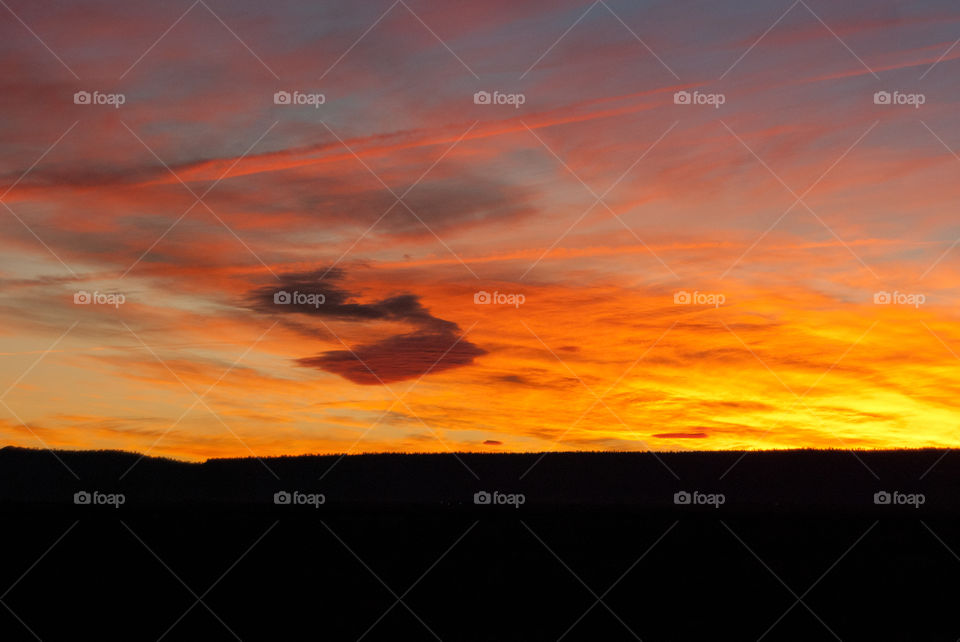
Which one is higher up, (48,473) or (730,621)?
(48,473)

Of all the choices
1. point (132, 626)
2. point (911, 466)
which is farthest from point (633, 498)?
point (132, 626)

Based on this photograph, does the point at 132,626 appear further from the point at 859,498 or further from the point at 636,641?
the point at 859,498

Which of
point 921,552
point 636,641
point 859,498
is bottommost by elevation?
point 636,641

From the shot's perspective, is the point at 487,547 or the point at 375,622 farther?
the point at 487,547

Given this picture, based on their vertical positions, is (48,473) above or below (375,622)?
above

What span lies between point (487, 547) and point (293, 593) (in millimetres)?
8848

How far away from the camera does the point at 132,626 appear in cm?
2327

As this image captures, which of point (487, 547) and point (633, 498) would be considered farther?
point (633, 498)

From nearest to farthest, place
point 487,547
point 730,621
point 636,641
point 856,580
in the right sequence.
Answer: point 636,641
point 730,621
point 856,580
point 487,547

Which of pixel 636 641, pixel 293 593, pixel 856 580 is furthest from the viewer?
pixel 856 580

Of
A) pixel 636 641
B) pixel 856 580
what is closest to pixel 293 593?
pixel 636 641

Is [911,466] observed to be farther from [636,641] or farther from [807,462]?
[636,641]

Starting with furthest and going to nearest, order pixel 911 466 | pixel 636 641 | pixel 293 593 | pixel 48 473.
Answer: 1. pixel 48 473
2. pixel 911 466
3. pixel 293 593
4. pixel 636 641

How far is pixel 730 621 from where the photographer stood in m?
24.5
